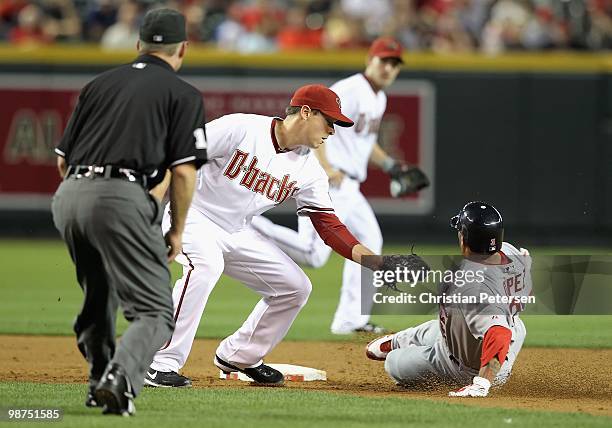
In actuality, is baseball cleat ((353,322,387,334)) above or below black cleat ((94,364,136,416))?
below

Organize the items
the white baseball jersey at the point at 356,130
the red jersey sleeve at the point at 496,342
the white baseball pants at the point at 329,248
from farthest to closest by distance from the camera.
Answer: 1. the white baseball jersey at the point at 356,130
2. the white baseball pants at the point at 329,248
3. the red jersey sleeve at the point at 496,342

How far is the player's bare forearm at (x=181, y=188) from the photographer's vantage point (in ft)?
17.9

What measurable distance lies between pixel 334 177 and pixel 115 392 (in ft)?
15.0

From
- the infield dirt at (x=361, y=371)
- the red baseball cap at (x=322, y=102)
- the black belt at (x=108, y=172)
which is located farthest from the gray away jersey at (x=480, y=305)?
the black belt at (x=108, y=172)

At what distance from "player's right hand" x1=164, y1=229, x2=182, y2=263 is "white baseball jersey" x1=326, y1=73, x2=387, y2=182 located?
4340mm

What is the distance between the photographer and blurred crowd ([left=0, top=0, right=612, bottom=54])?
638 inches

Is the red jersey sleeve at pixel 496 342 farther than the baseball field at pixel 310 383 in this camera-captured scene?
Yes

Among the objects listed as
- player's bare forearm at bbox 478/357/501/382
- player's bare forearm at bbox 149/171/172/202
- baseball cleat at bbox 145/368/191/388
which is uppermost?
player's bare forearm at bbox 149/171/172/202

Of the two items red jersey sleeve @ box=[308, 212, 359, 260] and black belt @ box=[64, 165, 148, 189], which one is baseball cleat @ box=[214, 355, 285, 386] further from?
black belt @ box=[64, 165, 148, 189]

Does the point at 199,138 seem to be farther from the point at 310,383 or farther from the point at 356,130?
the point at 356,130

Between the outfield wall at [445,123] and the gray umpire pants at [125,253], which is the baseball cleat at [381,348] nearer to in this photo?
the gray umpire pants at [125,253]

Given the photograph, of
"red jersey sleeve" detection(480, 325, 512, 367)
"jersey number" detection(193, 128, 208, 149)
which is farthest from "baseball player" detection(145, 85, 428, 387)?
"jersey number" detection(193, 128, 208, 149)

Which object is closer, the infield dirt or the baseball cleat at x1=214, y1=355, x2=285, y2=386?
the infield dirt

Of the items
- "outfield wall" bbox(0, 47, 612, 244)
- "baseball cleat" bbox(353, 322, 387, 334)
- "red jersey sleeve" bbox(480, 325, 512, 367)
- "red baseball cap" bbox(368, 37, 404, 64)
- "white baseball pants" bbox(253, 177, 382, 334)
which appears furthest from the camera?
"outfield wall" bbox(0, 47, 612, 244)
